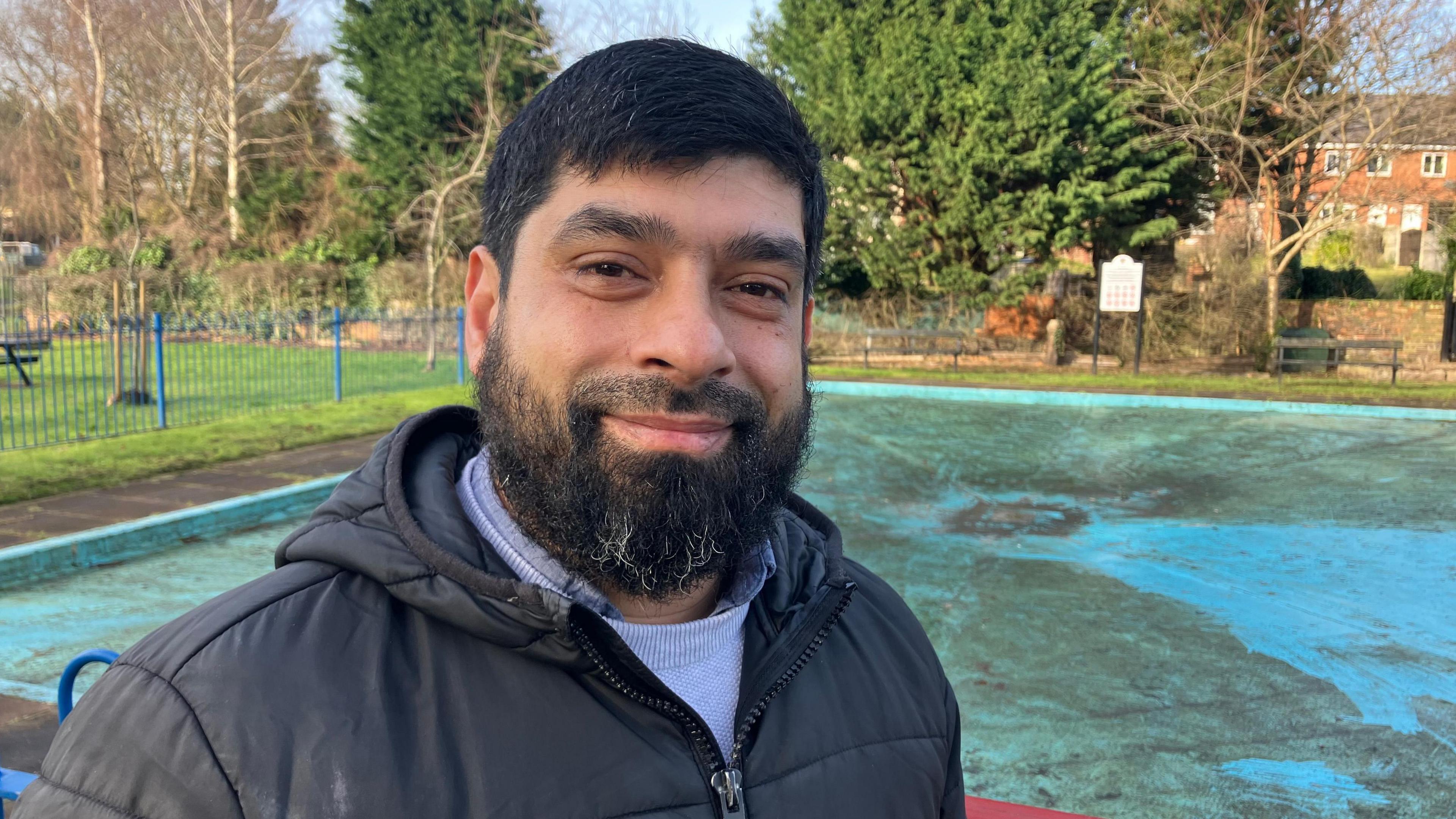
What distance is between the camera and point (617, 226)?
118cm

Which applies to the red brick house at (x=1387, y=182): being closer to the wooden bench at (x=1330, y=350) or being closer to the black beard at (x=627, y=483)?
the wooden bench at (x=1330, y=350)

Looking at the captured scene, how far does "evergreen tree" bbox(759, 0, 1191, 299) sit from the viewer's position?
56.5ft

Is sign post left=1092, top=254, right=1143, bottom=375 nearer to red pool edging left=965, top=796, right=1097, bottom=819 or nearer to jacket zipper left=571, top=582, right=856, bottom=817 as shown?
red pool edging left=965, top=796, right=1097, bottom=819

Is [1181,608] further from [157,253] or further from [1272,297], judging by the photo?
[157,253]

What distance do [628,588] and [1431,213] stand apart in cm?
2405

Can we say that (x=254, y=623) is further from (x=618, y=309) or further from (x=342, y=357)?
(x=342, y=357)

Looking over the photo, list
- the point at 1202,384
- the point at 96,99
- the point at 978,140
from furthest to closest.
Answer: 1. the point at 978,140
2. the point at 1202,384
3. the point at 96,99

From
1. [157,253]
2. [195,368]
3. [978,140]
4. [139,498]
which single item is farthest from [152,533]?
[157,253]

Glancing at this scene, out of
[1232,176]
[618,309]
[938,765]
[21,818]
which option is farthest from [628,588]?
→ [1232,176]

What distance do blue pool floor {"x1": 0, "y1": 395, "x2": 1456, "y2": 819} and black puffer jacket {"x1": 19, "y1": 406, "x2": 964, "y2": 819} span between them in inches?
97.8

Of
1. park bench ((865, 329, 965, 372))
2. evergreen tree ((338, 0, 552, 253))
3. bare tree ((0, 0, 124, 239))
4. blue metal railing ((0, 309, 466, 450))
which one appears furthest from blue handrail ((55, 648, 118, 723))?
evergreen tree ((338, 0, 552, 253))

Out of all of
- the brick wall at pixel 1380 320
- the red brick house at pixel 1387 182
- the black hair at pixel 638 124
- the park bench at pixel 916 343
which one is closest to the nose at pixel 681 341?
the black hair at pixel 638 124

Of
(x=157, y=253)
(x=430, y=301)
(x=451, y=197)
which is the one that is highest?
→ (x=451, y=197)

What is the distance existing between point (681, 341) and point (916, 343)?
18707 mm
